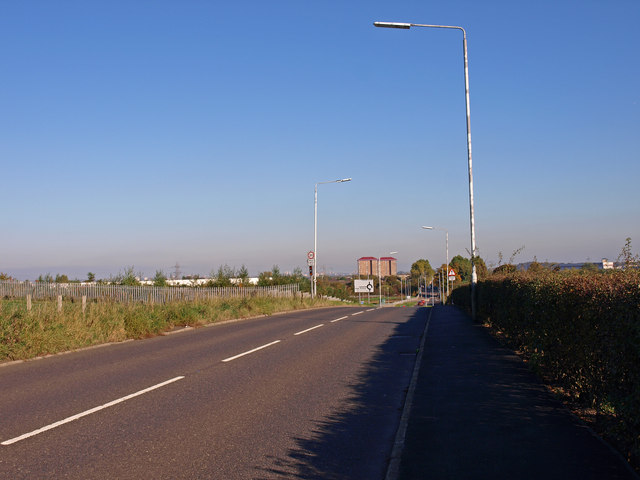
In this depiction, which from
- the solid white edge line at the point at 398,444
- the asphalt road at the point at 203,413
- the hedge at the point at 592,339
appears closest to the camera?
the hedge at the point at 592,339

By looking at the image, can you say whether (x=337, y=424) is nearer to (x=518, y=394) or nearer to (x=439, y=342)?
(x=518, y=394)

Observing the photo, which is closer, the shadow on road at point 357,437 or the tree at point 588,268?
the shadow on road at point 357,437

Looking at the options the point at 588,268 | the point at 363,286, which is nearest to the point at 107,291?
the point at 363,286

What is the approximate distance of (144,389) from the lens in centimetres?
885

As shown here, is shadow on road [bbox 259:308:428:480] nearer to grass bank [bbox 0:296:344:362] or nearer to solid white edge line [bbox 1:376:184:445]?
solid white edge line [bbox 1:376:184:445]

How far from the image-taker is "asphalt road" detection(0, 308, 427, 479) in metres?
5.35

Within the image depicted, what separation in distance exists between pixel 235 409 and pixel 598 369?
184 inches

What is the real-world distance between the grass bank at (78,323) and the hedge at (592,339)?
10933 mm

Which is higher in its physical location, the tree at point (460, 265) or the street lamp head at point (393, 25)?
the street lamp head at point (393, 25)

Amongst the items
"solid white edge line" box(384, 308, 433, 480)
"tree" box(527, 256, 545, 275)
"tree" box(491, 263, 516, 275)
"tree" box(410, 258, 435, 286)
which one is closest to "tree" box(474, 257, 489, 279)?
"tree" box(491, 263, 516, 275)

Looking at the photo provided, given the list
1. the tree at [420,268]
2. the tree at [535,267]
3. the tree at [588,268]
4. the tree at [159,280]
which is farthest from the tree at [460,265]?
the tree at [588,268]

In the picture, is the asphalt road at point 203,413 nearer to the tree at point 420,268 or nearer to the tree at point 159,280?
the tree at point 159,280

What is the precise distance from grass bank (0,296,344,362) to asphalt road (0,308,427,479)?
0.71 metres

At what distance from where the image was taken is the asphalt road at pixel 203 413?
535 centimetres
